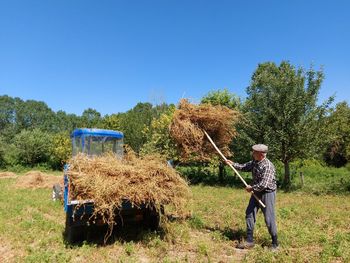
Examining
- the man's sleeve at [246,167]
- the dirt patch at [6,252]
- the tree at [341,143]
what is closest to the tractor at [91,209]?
the dirt patch at [6,252]

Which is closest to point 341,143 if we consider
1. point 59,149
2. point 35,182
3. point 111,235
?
point 35,182

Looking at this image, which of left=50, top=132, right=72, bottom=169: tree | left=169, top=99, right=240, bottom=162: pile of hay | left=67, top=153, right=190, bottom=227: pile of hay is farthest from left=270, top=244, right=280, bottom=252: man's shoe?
left=50, top=132, right=72, bottom=169: tree

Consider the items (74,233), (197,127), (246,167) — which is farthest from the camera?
(197,127)

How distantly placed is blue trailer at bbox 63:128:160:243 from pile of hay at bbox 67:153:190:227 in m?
0.18

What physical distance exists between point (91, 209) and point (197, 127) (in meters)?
3.13

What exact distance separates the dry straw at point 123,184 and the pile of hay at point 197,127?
1.21 meters

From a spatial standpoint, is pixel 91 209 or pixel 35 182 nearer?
pixel 91 209

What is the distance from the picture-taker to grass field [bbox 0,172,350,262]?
5219 mm

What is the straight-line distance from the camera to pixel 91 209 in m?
5.50

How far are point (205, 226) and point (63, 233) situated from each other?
333 cm

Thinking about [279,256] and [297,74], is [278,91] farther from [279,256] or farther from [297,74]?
[279,256]

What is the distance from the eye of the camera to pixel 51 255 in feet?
17.2

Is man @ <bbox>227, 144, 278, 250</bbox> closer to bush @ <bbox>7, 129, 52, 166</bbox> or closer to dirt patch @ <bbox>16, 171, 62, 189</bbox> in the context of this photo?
dirt patch @ <bbox>16, 171, 62, 189</bbox>

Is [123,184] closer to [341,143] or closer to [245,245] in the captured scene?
[245,245]
